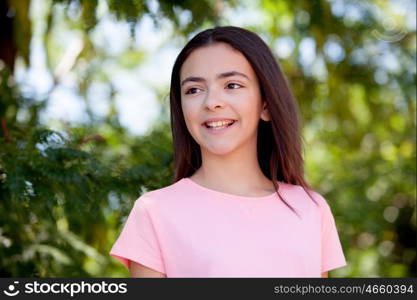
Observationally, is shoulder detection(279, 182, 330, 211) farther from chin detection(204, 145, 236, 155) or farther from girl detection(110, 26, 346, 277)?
chin detection(204, 145, 236, 155)

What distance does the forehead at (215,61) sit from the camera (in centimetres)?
173

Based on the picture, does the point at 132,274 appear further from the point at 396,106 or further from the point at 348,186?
the point at 396,106

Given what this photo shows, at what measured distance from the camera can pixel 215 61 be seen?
1.74m

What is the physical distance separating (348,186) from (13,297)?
221cm

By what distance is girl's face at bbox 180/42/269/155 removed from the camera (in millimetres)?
1712

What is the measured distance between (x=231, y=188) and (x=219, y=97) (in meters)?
0.23

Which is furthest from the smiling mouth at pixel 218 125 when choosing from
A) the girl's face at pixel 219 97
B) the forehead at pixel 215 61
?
the forehead at pixel 215 61

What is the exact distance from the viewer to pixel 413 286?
1.80 meters

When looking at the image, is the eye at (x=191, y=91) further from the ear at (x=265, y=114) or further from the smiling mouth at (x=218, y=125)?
the ear at (x=265, y=114)

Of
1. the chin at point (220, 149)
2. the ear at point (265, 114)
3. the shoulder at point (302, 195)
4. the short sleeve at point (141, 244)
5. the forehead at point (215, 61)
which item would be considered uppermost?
the forehead at point (215, 61)

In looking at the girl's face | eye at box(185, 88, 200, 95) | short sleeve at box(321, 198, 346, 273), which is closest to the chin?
the girl's face

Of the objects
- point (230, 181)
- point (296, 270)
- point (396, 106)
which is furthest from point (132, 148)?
point (396, 106)

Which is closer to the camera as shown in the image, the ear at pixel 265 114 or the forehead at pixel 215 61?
the forehead at pixel 215 61

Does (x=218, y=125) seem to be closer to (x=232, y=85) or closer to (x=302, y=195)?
(x=232, y=85)
